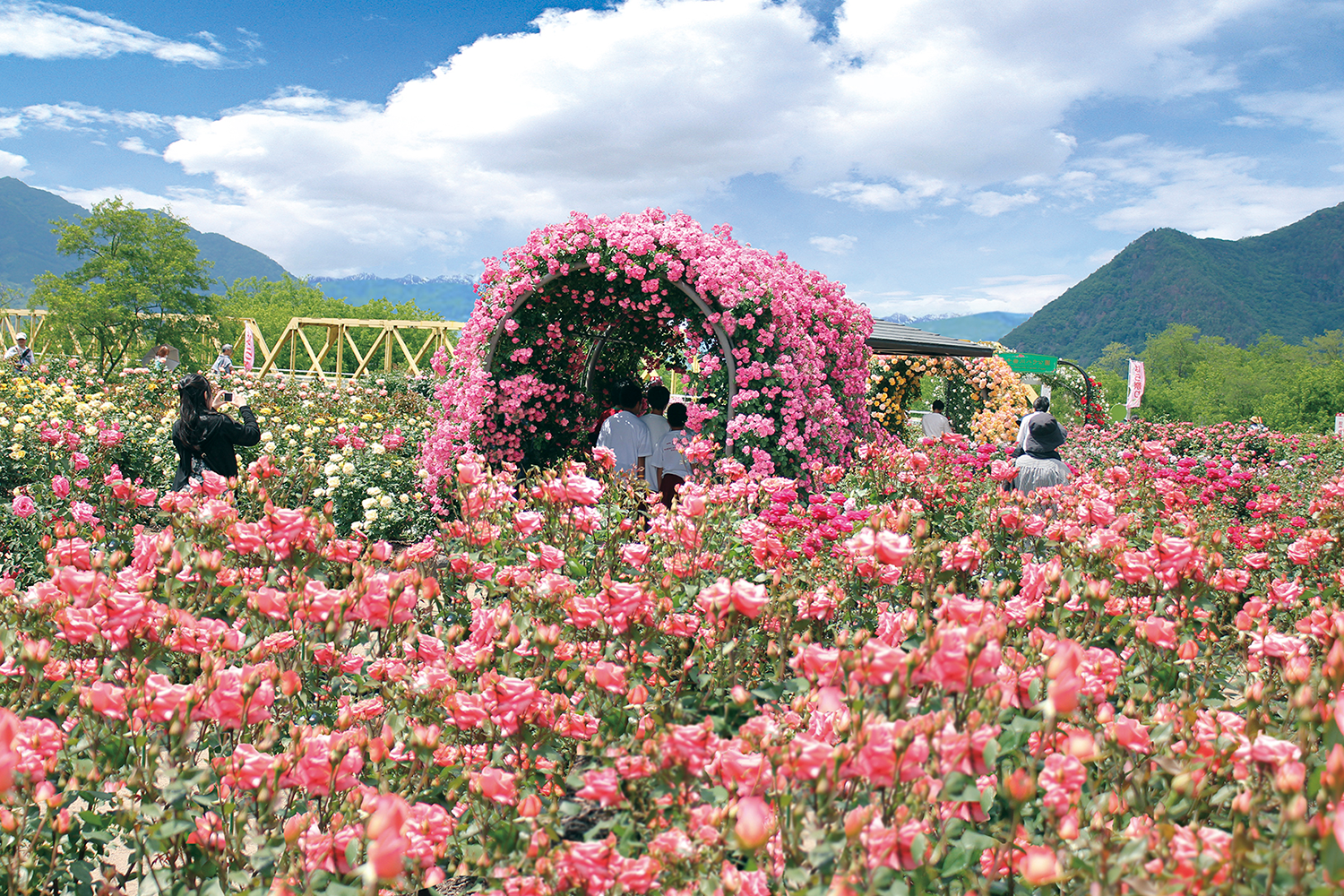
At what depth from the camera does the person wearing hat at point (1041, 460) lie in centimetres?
534

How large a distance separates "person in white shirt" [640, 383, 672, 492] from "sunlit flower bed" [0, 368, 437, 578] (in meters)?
1.82

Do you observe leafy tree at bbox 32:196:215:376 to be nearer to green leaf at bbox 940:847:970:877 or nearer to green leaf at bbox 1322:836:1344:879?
green leaf at bbox 940:847:970:877

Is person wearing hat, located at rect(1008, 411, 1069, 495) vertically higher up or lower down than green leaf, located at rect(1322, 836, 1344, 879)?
higher up

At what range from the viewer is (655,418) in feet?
20.3

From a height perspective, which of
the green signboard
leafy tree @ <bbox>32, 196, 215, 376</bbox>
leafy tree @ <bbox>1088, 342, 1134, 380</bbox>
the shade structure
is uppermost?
leafy tree @ <bbox>1088, 342, 1134, 380</bbox>

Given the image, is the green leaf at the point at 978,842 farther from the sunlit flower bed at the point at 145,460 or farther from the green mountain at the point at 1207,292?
the green mountain at the point at 1207,292

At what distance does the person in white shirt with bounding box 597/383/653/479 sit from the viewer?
5980mm

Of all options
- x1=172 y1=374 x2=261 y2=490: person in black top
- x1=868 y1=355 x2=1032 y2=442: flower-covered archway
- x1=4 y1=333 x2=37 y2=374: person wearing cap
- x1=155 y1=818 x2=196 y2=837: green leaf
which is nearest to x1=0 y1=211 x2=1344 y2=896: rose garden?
x1=155 y1=818 x2=196 y2=837: green leaf

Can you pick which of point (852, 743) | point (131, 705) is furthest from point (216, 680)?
point (852, 743)

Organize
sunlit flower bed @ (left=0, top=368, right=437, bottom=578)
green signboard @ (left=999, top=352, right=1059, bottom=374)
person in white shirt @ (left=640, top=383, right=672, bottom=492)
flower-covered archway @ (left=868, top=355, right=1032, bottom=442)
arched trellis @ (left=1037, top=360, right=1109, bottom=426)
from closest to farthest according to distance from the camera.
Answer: sunlit flower bed @ (left=0, top=368, right=437, bottom=578) → person in white shirt @ (left=640, top=383, right=672, bottom=492) → flower-covered archway @ (left=868, top=355, right=1032, bottom=442) → green signboard @ (left=999, top=352, right=1059, bottom=374) → arched trellis @ (left=1037, top=360, right=1109, bottom=426)

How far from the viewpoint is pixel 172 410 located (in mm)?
7984

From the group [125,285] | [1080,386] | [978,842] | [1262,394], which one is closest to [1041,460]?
[978,842]

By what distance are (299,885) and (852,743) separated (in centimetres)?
100

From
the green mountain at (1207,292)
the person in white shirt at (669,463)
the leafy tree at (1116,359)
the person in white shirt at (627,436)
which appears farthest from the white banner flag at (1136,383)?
the green mountain at (1207,292)
